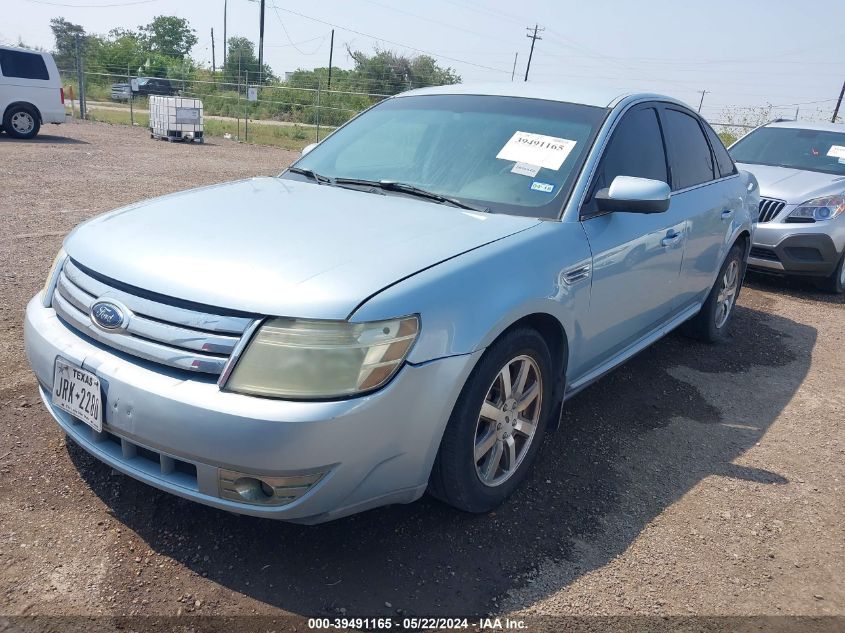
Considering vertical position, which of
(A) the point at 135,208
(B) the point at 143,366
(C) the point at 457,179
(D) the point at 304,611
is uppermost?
(C) the point at 457,179

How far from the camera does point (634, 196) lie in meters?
2.97

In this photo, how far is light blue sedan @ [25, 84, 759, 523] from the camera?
2.07 m

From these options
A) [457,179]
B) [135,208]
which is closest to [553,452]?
[457,179]

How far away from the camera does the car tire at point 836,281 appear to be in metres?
6.95

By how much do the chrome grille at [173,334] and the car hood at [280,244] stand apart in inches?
2.1

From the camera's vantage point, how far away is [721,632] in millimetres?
2275

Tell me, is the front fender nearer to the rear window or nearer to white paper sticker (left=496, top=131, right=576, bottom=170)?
white paper sticker (left=496, top=131, right=576, bottom=170)

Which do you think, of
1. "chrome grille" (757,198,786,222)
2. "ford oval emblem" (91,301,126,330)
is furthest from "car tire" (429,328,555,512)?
"chrome grille" (757,198,786,222)

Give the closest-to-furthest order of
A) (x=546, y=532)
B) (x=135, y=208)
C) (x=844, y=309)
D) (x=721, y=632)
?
(x=721, y=632)
(x=546, y=532)
(x=135, y=208)
(x=844, y=309)

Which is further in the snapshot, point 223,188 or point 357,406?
point 223,188

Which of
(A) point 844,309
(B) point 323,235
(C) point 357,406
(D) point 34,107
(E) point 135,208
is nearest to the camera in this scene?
(C) point 357,406

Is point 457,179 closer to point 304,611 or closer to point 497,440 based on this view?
point 497,440

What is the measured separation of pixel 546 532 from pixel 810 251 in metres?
5.49

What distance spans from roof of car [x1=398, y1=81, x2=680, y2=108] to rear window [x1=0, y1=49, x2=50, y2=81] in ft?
49.6
